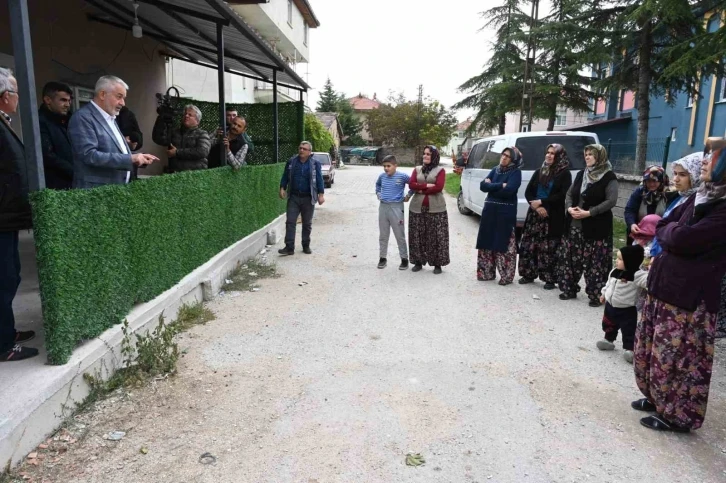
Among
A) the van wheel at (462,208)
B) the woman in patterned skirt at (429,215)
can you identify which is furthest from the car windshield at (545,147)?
the van wheel at (462,208)

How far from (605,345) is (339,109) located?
209ft

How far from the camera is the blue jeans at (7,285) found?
321cm

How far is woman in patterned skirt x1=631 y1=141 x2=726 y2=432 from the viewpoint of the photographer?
288 centimetres

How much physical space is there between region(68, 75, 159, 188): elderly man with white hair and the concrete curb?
118 cm

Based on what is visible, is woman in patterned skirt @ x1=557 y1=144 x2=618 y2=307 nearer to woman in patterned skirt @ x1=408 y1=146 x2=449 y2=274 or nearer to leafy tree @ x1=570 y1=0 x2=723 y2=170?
woman in patterned skirt @ x1=408 y1=146 x2=449 y2=274

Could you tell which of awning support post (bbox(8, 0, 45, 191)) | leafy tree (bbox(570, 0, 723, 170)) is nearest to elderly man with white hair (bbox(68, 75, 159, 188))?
awning support post (bbox(8, 0, 45, 191))

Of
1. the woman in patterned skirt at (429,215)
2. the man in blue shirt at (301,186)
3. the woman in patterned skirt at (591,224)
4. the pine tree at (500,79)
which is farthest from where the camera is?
the pine tree at (500,79)

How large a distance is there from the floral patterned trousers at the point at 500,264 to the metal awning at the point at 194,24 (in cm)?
444

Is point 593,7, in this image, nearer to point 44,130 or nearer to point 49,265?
point 44,130

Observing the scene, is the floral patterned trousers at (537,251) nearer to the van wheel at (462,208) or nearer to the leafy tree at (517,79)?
the van wheel at (462,208)

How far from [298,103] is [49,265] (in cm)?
916

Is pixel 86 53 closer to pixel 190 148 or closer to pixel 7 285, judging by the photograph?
pixel 190 148

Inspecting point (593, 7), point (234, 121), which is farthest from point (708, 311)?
point (593, 7)

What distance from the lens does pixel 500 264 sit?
6.64 metres
